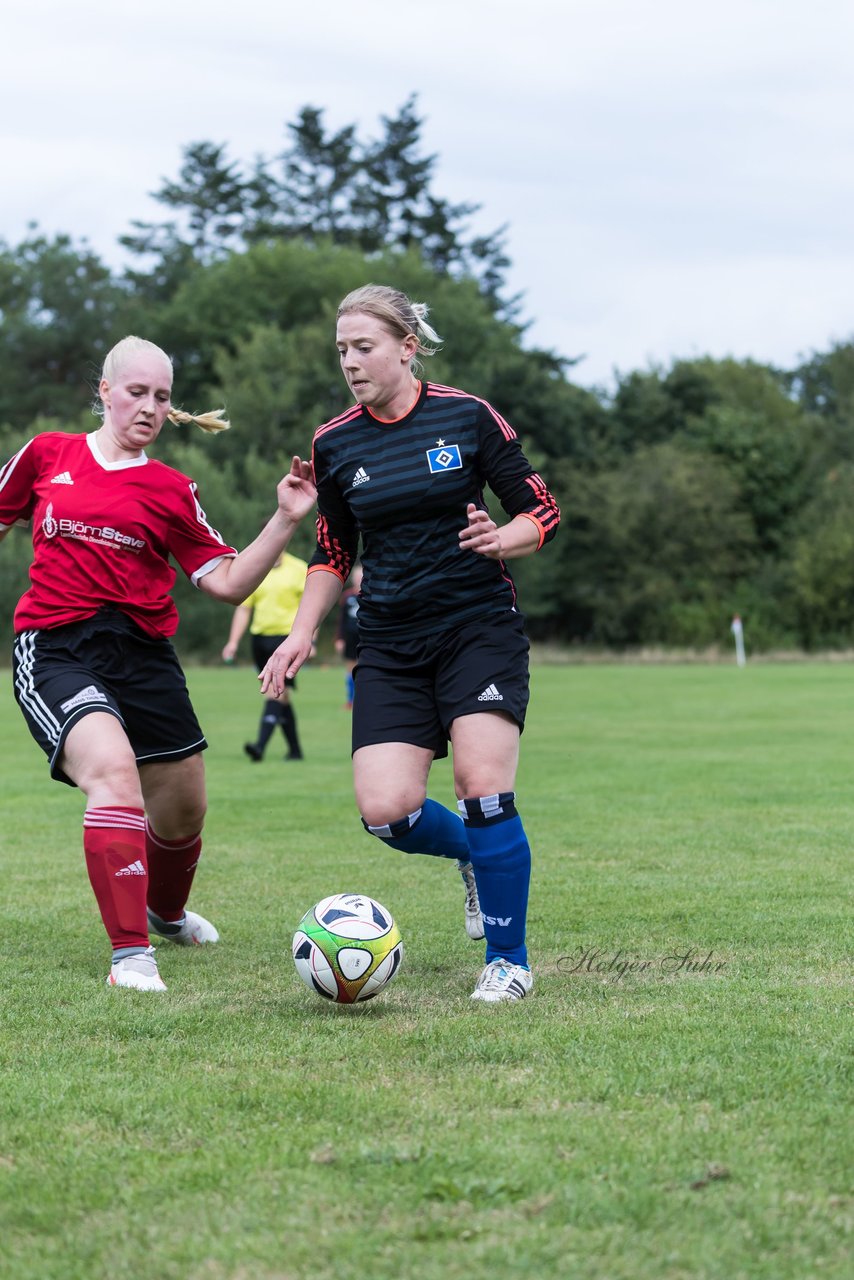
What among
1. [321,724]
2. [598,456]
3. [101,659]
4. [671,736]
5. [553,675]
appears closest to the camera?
[101,659]

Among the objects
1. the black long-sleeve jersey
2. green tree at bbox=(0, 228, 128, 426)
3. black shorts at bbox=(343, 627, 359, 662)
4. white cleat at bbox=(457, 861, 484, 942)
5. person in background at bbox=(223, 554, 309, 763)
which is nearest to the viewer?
the black long-sleeve jersey

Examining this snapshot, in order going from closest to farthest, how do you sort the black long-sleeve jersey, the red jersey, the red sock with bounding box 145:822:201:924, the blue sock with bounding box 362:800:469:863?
the black long-sleeve jersey, the blue sock with bounding box 362:800:469:863, the red jersey, the red sock with bounding box 145:822:201:924

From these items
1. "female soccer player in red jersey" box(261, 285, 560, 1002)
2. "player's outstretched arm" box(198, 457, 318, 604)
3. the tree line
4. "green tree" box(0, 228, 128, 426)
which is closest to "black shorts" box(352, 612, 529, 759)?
"female soccer player in red jersey" box(261, 285, 560, 1002)

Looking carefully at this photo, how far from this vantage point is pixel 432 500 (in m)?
5.12

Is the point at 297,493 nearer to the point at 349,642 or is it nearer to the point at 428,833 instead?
the point at 428,833

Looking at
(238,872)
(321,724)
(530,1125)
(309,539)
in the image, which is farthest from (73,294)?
(530,1125)

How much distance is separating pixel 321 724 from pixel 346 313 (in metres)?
14.9

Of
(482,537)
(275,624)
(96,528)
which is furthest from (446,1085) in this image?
(275,624)

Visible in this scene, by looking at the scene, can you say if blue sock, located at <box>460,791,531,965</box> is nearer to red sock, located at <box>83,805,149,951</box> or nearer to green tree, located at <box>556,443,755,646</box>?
red sock, located at <box>83,805,149,951</box>

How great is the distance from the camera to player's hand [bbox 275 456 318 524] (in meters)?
5.29

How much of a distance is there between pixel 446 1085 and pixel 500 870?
4.20 feet

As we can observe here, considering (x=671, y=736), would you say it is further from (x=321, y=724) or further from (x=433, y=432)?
(x=433, y=432)

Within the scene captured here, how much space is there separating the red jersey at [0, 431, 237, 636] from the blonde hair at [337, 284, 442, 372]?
94cm

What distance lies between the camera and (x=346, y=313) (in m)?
5.18
